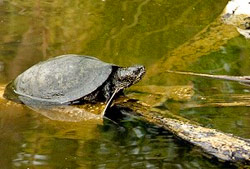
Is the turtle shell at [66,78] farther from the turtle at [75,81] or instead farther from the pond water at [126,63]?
the pond water at [126,63]

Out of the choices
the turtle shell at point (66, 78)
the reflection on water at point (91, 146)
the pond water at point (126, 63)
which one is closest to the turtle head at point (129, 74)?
the turtle shell at point (66, 78)

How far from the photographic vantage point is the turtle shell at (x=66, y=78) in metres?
4.39

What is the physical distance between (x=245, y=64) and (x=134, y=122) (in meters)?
2.17

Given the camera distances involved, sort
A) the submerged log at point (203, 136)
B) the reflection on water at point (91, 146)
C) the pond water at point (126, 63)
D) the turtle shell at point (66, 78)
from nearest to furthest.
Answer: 1. the submerged log at point (203, 136)
2. the reflection on water at point (91, 146)
3. the pond water at point (126, 63)
4. the turtle shell at point (66, 78)

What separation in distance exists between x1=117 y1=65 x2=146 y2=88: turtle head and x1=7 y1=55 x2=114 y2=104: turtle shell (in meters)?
0.11

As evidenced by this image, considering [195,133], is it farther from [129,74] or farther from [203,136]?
[129,74]

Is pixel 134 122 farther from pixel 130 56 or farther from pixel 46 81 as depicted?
pixel 130 56

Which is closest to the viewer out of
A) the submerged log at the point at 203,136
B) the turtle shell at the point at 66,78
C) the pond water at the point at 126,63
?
the submerged log at the point at 203,136

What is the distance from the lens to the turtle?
173 inches

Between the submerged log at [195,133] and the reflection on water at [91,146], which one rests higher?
the submerged log at [195,133]

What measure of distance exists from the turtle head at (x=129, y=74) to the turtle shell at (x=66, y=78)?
111 millimetres

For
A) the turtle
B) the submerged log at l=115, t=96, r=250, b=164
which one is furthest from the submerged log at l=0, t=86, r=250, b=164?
the turtle

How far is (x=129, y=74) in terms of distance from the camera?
14.7 feet

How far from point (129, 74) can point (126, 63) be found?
1213 millimetres
